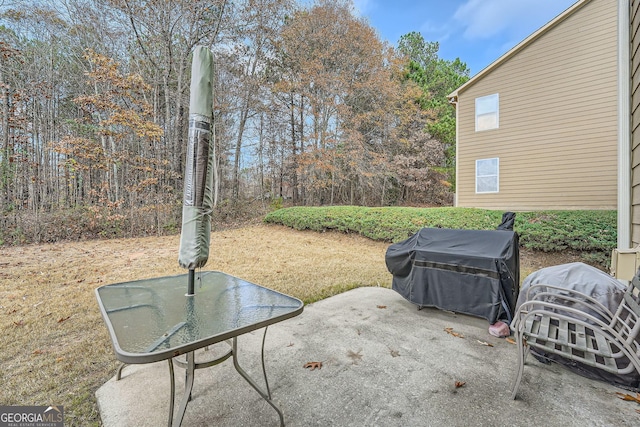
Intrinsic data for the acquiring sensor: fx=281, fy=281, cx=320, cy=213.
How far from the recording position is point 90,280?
382 centimetres

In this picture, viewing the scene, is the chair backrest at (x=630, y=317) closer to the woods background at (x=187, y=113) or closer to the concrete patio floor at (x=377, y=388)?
the concrete patio floor at (x=377, y=388)

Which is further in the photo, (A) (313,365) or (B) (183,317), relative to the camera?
(A) (313,365)

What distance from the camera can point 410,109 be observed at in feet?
40.2

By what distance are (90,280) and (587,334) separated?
5171mm

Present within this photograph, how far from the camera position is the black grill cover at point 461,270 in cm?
231

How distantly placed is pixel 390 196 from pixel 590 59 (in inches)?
330

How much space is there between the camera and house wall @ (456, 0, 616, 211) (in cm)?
611

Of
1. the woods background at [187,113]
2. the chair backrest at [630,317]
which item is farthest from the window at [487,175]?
the chair backrest at [630,317]

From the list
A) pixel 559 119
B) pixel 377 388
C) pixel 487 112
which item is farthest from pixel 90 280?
pixel 559 119

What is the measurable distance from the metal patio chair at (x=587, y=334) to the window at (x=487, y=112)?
7307mm

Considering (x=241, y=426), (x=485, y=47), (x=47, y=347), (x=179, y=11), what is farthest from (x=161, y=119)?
(x=485, y=47)

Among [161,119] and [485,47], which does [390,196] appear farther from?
[161,119]

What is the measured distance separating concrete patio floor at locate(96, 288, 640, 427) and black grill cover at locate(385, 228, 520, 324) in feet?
0.90

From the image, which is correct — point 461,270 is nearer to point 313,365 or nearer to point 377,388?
point 377,388
